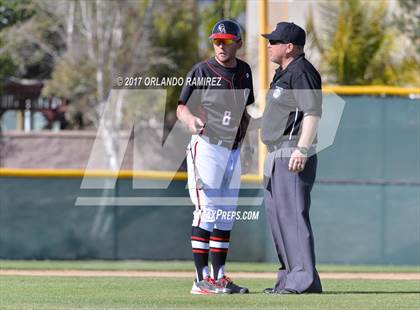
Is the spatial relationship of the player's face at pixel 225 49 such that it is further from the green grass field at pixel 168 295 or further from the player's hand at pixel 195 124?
the green grass field at pixel 168 295

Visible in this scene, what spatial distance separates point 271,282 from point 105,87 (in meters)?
21.8

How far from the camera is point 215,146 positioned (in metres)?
9.18

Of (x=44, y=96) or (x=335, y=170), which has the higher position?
(x=335, y=170)

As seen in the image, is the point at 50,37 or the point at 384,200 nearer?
the point at 384,200

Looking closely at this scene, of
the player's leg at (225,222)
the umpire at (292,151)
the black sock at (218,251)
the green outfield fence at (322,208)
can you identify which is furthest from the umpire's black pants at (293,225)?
the green outfield fence at (322,208)

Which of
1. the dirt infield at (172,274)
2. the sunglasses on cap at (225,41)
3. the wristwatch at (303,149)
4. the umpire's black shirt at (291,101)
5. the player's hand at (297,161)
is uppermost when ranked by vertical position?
the sunglasses on cap at (225,41)

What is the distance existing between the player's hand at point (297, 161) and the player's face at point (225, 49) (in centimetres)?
96

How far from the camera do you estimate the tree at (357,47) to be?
2661 centimetres

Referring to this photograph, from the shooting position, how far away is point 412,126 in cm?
1451

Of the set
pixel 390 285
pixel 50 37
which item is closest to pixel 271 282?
pixel 390 285

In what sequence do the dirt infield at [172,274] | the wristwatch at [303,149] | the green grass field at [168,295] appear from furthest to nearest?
the dirt infield at [172,274] < the wristwatch at [303,149] < the green grass field at [168,295]

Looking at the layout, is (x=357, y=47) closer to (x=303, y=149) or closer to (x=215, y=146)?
(x=215, y=146)

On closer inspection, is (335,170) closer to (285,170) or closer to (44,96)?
(285,170)

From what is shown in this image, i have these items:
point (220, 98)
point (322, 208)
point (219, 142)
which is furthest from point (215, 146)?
point (322, 208)
